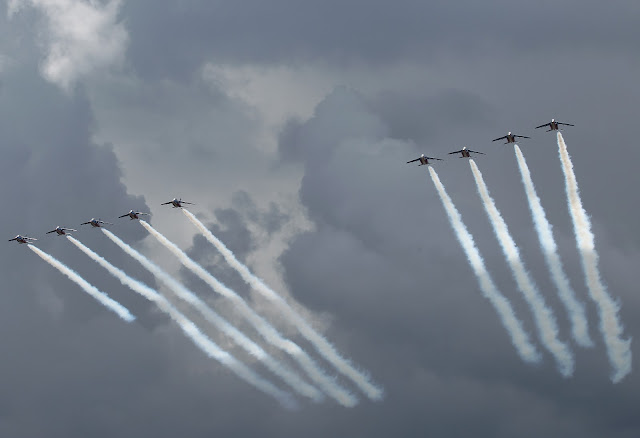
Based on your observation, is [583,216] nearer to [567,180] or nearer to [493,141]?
[567,180]

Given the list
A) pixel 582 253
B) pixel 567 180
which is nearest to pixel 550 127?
pixel 567 180

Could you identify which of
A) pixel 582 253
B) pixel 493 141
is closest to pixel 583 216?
pixel 582 253

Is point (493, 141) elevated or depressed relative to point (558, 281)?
elevated

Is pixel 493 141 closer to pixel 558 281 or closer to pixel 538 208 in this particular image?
pixel 538 208

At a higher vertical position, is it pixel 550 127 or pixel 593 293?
pixel 550 127

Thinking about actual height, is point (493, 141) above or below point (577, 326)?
above

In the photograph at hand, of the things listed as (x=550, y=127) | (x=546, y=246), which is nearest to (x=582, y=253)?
(x=546, y=246)

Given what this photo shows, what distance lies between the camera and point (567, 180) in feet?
650

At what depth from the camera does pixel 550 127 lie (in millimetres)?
199125

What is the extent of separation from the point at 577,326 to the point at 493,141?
→ 33.0 m

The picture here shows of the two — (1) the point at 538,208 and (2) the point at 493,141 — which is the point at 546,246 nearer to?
(1) the point at 538,208

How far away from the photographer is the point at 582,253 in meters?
197

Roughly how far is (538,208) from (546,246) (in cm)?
636

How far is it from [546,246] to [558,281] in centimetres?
608
